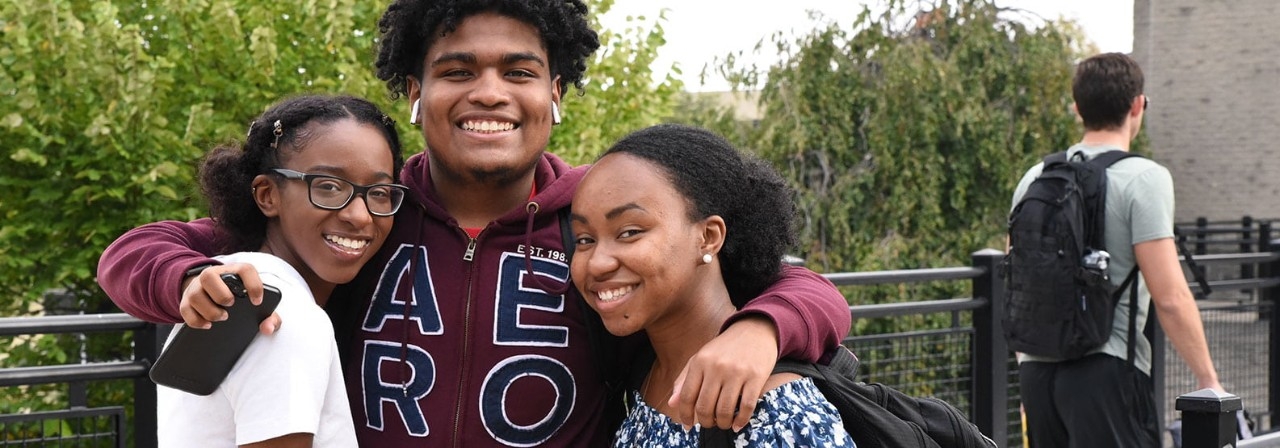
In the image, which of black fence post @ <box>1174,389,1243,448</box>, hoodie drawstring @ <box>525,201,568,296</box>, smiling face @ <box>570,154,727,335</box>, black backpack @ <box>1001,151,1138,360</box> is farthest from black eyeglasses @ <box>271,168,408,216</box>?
black backpack @ <box>1001,151,1138,360</box>

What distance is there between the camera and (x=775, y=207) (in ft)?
7.32

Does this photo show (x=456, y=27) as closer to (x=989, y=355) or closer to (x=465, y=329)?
(x=465, y=329)

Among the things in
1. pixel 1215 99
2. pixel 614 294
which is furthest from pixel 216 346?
pixel 1215 99

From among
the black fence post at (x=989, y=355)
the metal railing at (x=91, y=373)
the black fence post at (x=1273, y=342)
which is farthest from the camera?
the black fence post at (x=1273, y=342)

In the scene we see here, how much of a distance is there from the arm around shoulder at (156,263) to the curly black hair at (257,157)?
2.3 inches

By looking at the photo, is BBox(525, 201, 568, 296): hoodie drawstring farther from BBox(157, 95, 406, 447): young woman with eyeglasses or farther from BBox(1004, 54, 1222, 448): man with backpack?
BBox(1004, 54, 1222, 448): man with backpack

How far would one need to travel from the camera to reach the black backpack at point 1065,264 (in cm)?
417

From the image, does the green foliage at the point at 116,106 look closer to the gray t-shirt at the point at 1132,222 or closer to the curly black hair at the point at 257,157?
the gray t-shirt at the point at 1132,222

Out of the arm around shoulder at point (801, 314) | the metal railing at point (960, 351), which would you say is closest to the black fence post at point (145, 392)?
the arm around shoulder at point (801, 314)

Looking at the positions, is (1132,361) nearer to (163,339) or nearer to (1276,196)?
(163,339)

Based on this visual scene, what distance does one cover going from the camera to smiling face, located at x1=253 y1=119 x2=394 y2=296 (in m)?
2.22

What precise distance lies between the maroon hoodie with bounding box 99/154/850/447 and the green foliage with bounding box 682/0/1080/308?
9.01 meters

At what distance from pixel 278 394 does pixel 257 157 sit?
0.59 meters

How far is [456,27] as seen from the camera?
7.93 ft
